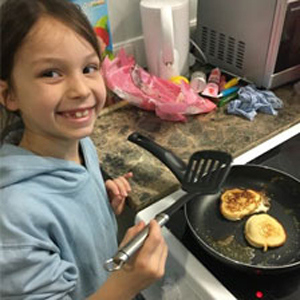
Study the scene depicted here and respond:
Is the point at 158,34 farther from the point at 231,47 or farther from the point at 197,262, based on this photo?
the point at 197,262

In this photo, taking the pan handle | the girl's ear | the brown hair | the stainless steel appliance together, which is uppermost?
the brown hair

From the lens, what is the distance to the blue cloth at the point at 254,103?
995 mm

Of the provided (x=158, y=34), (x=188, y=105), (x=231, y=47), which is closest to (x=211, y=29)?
(x=231, y=47)

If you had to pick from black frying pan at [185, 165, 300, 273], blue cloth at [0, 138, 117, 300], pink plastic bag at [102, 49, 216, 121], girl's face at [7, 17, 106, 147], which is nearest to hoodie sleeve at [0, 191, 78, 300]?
blue cloth at [0, 138, 117, 300]

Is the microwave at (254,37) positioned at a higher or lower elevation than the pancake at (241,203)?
higher

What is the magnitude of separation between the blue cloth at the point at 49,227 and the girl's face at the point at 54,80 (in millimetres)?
70

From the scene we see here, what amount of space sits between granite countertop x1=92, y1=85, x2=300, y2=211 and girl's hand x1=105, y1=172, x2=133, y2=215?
0.02 m

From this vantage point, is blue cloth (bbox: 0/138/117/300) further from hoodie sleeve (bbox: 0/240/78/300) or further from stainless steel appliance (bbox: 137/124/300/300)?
stainless steel appliance (bbox: 137/124/300/300)

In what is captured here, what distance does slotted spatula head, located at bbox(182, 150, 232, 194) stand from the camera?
69 cm

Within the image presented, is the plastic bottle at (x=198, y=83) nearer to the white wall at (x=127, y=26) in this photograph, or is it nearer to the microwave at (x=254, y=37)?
the microwave at (x=254, y=37)

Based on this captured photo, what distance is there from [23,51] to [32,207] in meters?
0.23

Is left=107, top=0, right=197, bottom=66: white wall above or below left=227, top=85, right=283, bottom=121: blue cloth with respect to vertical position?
above

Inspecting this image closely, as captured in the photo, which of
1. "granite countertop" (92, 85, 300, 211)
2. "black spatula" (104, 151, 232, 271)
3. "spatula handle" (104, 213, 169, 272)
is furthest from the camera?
"granite countertop" (92, 85, 300, 211)

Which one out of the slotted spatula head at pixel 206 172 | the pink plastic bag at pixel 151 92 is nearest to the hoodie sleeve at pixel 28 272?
the slotted spatula head at pixel 206 172
